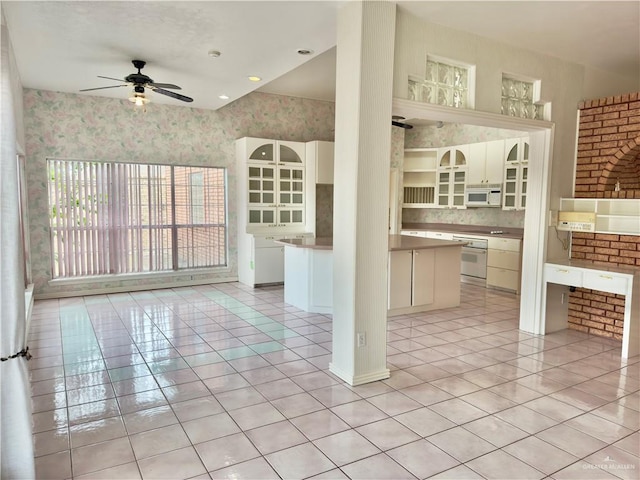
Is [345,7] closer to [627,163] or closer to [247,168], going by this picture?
[627,163]

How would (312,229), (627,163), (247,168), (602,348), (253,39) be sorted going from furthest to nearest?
(312,229) → (247,168) → (627,163) → (602,348) → (253,39)

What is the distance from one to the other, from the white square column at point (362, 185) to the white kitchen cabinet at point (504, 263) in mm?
3848

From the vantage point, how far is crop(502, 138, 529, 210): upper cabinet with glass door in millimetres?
6539

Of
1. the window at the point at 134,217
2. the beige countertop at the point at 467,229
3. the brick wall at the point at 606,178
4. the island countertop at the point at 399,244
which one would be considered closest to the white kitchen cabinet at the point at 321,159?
the window at the point at 134,217

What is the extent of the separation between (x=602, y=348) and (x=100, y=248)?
6311 mm

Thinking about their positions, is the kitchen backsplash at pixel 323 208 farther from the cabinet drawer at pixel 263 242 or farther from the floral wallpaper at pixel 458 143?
the floral wallpaper at pixel 458 143

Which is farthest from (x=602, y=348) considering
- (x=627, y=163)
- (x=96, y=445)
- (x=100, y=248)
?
(x=100, y=248)

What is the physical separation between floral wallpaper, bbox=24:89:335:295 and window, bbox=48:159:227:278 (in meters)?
0.14

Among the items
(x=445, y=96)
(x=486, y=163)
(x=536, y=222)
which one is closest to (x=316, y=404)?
(x=445, y=96)

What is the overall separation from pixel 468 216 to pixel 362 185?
535 cm

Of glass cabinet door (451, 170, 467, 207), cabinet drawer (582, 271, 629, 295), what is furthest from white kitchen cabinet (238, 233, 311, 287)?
cabinet drawer (582, 271, 629, 295)

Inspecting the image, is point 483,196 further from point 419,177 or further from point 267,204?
point 267,204

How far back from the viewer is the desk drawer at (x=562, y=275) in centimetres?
425

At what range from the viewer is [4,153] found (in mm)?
2059
